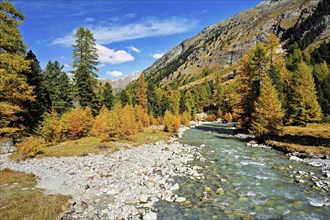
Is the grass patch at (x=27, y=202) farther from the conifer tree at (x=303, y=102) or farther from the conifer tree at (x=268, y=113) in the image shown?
the conifer tree at (x=303, y=102)

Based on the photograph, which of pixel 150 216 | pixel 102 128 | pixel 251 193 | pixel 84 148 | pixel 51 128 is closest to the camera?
pixel 150 216

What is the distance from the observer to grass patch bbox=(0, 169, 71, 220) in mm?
11188

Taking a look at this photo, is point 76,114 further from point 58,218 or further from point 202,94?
point 202,94

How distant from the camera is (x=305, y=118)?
38219 millimetres

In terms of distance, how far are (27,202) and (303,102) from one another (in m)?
40.2

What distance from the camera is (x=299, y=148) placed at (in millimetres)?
25125

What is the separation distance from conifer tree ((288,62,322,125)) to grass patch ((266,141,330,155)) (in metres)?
12.5

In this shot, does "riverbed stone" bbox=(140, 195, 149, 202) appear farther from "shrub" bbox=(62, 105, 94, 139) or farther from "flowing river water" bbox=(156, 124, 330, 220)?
"shrub" bbox=(62, 105, 94, 139)

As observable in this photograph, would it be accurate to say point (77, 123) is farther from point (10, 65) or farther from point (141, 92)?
point (141, 92)

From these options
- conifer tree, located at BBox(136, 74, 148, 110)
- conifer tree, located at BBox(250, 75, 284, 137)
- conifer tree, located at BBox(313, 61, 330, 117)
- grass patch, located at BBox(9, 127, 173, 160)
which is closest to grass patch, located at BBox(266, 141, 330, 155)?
conifer tree, located at BBox(250, 75, 284, 137)

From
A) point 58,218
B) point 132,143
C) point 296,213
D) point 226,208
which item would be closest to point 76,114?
point 132,143

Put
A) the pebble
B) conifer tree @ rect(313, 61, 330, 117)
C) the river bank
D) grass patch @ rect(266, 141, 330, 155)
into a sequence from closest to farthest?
the pebble < the river bank < grass patch @ rect(266, 141, 330, 155) < conifer tree @ rect(313, 61, 330, 117)

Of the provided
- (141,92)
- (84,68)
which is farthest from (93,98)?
(141,92)

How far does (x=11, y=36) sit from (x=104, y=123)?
16130 mm
